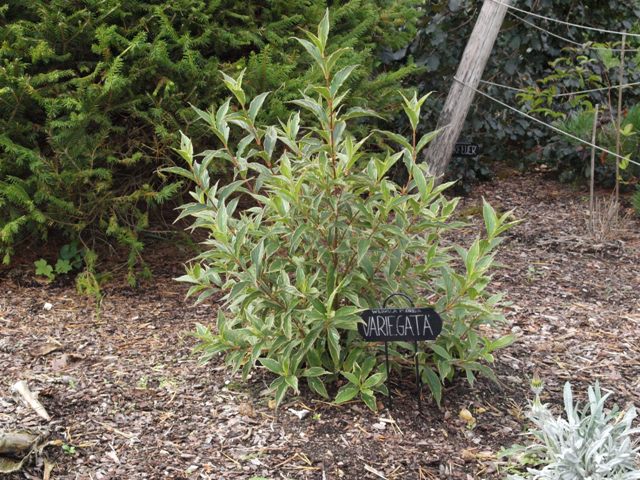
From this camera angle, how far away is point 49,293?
3.97 metres

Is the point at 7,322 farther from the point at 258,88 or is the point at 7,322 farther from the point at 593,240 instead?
the point at 593,240

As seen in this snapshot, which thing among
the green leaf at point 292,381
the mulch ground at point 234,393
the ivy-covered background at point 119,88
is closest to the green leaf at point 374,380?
the mulch ground at point 234,393

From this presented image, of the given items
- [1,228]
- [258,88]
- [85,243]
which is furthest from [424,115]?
[1,228]

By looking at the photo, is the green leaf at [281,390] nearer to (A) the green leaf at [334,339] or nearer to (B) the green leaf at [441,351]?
(A) the green leaf at [334,339]

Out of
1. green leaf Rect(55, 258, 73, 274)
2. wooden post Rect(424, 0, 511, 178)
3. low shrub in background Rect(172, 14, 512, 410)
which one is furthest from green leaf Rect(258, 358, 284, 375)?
wooden post Rect(424, 0, 511, 178)

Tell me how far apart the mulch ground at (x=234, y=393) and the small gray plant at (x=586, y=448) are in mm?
230

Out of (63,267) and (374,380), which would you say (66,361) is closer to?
(63,267)

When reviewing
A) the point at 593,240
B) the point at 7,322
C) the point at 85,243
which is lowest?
the point at 7,322

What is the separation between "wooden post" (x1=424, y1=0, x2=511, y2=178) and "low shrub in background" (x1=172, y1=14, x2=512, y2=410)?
7.79 ft

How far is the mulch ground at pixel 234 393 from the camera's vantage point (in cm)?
258

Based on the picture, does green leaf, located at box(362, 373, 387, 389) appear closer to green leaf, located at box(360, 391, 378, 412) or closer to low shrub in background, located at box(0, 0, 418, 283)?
green leaf, located at box(360, 391, 378, 412)

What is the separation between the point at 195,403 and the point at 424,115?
11.6 ft

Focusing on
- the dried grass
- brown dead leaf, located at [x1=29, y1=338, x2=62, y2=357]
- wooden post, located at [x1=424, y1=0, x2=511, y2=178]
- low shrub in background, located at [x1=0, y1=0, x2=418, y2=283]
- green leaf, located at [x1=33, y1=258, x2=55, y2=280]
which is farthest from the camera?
wooden post, located at [x1=424, y1=0, x2=511, y2=178]

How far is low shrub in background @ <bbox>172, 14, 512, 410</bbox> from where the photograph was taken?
264cm
